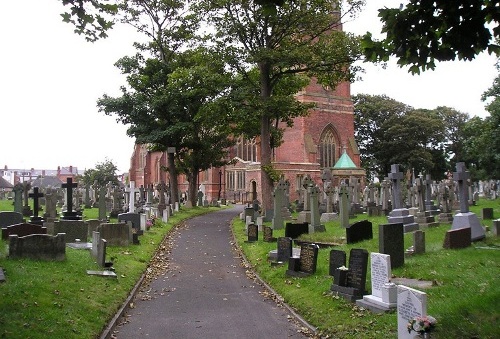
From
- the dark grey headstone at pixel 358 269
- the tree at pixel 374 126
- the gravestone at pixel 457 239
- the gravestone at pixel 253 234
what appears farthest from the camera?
the tree at pixel 374 126

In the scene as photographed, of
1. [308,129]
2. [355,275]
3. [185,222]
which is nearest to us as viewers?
[355,275]

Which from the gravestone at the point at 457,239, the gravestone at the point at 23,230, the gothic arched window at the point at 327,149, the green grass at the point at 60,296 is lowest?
the green grass at the point at 60,296

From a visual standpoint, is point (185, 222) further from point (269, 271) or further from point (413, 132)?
point (413, 132)

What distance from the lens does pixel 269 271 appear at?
44.8ft

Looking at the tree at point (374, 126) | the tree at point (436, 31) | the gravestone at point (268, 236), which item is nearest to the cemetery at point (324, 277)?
the gravestone at point (268, 236)

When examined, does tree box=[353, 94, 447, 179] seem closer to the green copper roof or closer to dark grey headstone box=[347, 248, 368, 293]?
the green copper roof

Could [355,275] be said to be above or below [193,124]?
below

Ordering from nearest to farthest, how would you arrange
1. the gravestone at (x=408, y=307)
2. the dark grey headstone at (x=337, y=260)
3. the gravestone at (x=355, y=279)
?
the gravestone at (x=408, y=307) → the gravestone at (x=355, y=279) → the dark grey headstone at (x=337, y=260)

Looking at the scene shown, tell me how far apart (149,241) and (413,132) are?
49.6 metres

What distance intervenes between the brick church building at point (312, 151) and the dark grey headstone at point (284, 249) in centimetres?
3538

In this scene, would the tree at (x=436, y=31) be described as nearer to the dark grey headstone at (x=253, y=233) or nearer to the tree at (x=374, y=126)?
the dark grey headstone at (x=253, y=233)

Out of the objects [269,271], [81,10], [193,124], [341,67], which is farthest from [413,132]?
[81,10]

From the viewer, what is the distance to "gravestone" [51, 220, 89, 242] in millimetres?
16125

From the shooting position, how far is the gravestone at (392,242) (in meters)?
10.9
